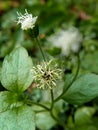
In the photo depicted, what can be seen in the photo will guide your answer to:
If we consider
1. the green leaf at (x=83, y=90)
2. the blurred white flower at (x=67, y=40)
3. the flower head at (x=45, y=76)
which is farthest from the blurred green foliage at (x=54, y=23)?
the flower head at (x=45, y=76)

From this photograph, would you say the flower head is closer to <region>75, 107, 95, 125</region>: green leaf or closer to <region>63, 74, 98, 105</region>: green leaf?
<region>63, 74, 98, 105</region>: green leaf

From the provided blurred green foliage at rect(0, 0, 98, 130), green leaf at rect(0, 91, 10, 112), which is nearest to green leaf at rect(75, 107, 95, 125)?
blurred green foliage at rect(0, 0, 98, 130)

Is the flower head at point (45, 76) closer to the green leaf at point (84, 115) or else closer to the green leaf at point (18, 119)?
the green leaf at point (18, 119)

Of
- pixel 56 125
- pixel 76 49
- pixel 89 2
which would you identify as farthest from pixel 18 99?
pixel 89 2

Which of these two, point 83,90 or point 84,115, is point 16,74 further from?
point 84,115

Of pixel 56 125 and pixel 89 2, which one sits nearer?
pixel 56 125

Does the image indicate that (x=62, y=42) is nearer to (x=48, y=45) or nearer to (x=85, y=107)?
(x=48, y=45)
